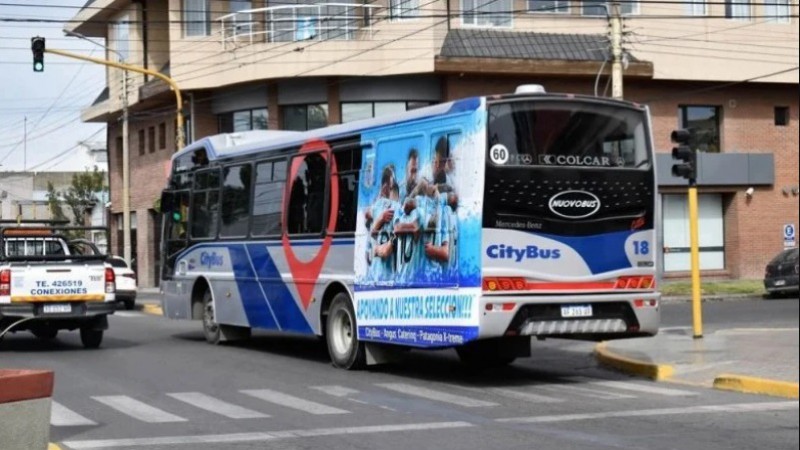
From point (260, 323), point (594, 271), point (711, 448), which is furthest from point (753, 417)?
point (260, 323)

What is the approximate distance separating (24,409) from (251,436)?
8.75ft

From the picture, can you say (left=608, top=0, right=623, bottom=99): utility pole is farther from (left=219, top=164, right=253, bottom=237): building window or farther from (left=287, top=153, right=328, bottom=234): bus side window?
(left=287, top=153, right=328, bottom=234): bus side window

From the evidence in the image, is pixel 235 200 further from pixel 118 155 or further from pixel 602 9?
pixel 118 155

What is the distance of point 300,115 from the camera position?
37688mm

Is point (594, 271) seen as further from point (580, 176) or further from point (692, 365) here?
point (692, 365)

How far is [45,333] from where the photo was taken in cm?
2164

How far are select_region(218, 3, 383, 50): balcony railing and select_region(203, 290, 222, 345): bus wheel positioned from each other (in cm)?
615

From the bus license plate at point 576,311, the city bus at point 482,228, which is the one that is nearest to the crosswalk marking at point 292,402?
the city bus at point 482,228

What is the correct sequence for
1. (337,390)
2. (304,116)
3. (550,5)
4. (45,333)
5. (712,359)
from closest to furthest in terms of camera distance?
(337,390) → (712,359) → (45,333) → (550,5) → (304,116)

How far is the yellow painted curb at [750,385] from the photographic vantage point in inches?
502

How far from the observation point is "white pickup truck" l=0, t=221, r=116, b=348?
18031mm

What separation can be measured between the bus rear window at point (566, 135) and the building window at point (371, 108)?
2182 cm

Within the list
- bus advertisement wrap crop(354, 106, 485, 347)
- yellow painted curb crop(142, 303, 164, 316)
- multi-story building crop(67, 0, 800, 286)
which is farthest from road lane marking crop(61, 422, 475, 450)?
yellow painted curb crop(142, 303, 164, 316)

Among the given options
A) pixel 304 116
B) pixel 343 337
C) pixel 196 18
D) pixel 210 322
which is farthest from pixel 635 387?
pixel 304 116
